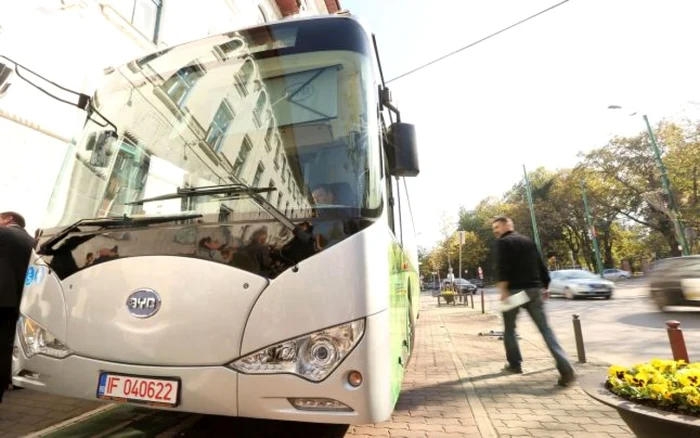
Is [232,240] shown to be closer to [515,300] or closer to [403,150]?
[403,150]

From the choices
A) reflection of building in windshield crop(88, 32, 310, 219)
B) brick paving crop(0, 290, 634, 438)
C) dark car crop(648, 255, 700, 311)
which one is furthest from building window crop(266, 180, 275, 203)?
dark car crop(648, 255, 700, 311)

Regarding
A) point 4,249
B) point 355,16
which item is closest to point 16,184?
point 4,249

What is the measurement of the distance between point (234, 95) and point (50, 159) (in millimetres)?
5191

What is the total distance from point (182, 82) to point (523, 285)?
174 inches

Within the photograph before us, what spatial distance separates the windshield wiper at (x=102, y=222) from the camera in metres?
2.41

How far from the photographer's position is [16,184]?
18.0 feet

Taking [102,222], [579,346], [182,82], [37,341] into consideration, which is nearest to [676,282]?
[579,346]

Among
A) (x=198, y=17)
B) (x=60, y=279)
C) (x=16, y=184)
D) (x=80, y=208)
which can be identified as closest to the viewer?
(x=60, y=279)

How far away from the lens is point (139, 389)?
7.15 ft

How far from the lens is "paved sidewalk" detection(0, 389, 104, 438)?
3.27m

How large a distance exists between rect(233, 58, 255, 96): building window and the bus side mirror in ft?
3.58

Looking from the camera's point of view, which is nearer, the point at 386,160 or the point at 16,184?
the point at 386,160

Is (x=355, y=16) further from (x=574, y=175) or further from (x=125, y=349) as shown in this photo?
(x=574, y=175)

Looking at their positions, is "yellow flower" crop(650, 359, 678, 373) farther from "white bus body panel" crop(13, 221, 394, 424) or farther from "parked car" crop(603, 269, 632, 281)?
"parked car" crop(603, 269, 632, 281)
